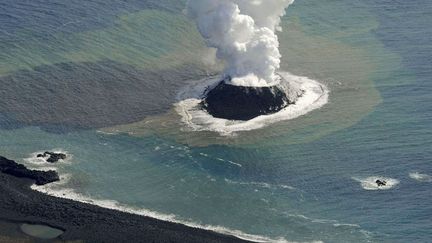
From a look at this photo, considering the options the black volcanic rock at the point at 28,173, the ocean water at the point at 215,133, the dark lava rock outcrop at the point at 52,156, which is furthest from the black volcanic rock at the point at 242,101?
the black volcanic rock at the point at 28,173

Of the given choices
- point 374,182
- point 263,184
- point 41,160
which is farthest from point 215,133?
point 374,182

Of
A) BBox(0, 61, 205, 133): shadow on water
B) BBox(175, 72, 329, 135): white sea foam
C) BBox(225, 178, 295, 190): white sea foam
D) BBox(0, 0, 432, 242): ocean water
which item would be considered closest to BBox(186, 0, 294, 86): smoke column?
BBox(175, 72, 329, 135): white sea foam

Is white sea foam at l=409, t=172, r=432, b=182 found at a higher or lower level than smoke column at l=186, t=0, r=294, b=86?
lower

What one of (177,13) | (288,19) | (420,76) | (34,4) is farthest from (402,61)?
(34,4)

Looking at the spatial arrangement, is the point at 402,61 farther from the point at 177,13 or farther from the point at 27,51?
the point at 27,51

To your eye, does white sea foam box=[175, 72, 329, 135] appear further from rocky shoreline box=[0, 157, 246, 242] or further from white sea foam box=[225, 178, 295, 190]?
rocky shoreline box=[0, 157, 246, 242]

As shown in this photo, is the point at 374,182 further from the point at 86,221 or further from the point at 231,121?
the point at 86,221

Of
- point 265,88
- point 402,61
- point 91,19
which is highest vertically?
point 91,19
